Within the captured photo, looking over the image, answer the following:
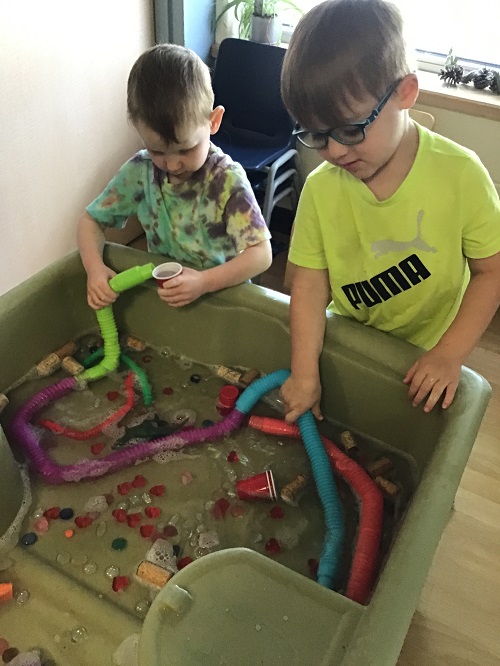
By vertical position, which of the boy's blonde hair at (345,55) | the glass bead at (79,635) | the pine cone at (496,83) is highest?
the boy's blonde hair at (345,55)

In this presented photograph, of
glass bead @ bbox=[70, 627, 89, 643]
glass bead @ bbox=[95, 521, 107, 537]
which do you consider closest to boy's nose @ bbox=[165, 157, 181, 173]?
glass bead @ bbox=[95, 521, 107, 537]

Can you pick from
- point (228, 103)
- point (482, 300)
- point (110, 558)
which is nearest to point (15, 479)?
point (110, 558)

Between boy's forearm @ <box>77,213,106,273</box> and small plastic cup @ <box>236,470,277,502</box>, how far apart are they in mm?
448

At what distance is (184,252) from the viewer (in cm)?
107

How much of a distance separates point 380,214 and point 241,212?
257 mm

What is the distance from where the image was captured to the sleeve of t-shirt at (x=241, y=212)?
97cm

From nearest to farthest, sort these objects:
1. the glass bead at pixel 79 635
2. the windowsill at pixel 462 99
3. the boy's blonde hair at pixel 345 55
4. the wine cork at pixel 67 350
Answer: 1. the boy's blonde hair at pixel 345 55
2. the glass bead at pixel 79 635
3. the wine cork at pixel 67 350
4. the windowsill at pixel 462 99

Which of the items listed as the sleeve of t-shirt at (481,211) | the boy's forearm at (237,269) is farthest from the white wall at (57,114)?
the sleeve of t-shirt at (481,211)

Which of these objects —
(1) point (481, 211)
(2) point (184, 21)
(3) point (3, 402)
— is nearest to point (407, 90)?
(1) point (481, 211)

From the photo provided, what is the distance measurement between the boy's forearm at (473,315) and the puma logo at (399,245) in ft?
0.27

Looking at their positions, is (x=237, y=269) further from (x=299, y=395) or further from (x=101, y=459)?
(x=101, y=459)

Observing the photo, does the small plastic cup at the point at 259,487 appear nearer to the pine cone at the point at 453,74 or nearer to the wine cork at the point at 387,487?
the wine cork at the point at 387,487

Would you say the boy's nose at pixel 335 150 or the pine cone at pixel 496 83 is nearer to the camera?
the boy's nose at pixel 335 150

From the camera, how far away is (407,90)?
0.67 meters
